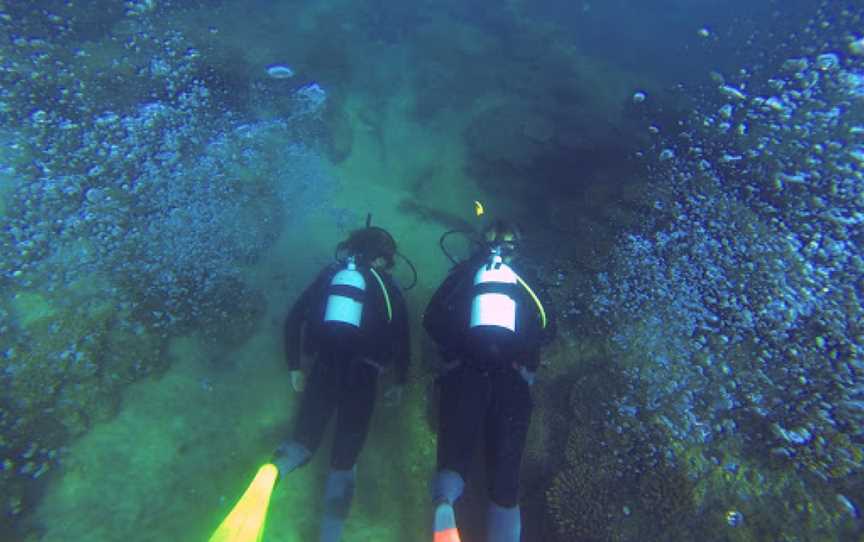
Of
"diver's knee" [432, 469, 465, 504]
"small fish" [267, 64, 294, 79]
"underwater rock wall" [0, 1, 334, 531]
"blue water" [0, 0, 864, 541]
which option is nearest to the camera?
"diver's knee" [432, 469, 465, 504]

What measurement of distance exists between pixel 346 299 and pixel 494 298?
144 centimetres

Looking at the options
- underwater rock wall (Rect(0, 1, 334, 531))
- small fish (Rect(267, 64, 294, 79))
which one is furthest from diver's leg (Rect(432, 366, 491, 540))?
small fish (Rect(267, 64, 294, 79))

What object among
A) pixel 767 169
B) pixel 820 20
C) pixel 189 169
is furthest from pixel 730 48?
pixel 189 169

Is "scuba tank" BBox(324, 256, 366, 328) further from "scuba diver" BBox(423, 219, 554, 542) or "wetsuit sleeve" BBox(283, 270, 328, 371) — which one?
"scuba diver" BBox(423, 219, 554, 542)

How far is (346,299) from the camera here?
4.43m

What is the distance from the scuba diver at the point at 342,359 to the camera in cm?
420

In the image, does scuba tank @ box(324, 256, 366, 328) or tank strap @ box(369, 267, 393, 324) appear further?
tank strap @ box(369, 267, 393, 324)

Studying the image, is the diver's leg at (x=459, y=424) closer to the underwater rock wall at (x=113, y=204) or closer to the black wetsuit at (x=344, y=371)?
the black wetsuit at (x=344, y=371)

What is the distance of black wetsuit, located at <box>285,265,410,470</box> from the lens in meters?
4.29

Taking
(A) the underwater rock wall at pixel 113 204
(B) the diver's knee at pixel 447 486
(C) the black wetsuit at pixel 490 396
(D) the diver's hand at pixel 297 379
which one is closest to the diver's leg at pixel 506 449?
(C) the black wetsuit at pixel 490 396

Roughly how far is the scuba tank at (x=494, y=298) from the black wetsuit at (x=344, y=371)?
1.03m

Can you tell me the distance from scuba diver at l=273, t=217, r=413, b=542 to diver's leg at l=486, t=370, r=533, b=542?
1.18 m

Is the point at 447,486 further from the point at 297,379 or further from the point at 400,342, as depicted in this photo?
the point at 297,379

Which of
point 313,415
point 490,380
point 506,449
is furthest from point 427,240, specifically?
point 506,449
